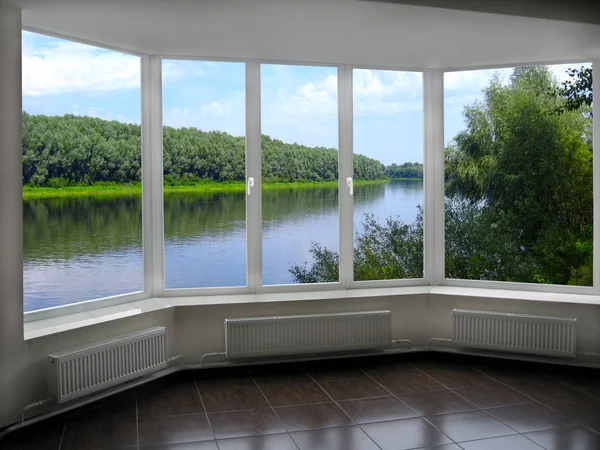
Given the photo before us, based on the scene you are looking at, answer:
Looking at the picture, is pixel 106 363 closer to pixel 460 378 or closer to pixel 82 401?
pixel 82 401

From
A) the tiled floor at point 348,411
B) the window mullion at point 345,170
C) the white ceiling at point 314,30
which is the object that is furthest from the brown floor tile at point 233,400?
the white ceiling at point 314,30

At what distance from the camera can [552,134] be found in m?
5.68

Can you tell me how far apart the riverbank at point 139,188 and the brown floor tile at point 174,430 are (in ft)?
5.95

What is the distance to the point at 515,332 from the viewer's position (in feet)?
17.6

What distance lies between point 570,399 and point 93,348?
11.2 feet

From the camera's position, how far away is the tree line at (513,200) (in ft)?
18.5

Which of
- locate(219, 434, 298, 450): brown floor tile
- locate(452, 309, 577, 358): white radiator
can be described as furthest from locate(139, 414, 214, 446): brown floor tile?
locate(452, 309, 577, 358): white radiator

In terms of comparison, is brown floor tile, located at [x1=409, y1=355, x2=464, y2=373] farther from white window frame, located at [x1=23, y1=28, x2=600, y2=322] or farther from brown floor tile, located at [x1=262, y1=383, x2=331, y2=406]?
brown floor tile, located at [x1=262, y1=383, x2=331, y2=406]

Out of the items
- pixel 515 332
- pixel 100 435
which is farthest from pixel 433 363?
pixel 100 435

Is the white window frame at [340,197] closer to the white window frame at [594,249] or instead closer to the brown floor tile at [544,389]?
the white window frame at [594,249]

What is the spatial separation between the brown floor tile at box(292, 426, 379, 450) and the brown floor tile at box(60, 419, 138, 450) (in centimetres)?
102

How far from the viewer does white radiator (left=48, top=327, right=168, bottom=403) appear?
423 cm

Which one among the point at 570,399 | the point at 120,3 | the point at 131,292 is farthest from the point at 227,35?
the point at 570,399

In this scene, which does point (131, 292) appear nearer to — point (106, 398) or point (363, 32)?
point (106, 398)
